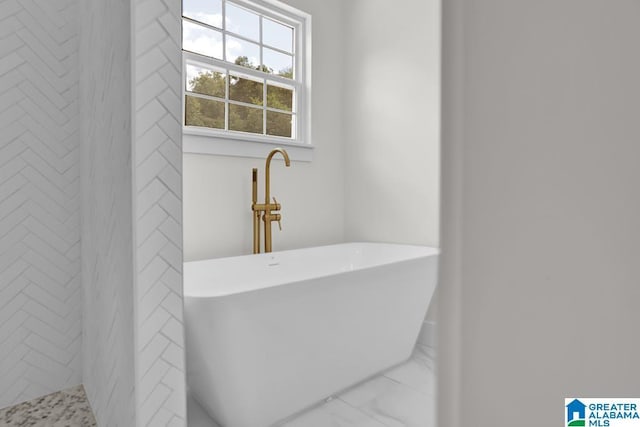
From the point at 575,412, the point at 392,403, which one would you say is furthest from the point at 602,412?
the point at 392,403

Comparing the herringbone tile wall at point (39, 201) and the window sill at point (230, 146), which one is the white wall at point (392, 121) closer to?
the window sill at point (230, 146)

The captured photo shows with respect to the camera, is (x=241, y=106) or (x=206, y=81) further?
(x=241, y=106)

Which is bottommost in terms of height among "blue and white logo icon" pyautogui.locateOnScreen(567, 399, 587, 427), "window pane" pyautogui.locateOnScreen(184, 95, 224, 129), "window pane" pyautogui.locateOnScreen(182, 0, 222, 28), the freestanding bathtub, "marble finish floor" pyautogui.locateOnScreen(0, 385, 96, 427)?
"marble finish floor" pyautogui.locateOnScreen(0, 385, 96, 427)

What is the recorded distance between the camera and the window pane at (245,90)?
2355 mm

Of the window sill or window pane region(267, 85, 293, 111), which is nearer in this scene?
the window sill

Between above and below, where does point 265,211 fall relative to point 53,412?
above

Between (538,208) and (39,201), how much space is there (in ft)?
6.68

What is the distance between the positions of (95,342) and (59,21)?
1480 millimetres

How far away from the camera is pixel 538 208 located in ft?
0.60

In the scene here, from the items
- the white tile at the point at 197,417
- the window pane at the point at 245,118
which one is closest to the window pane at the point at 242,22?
the window pane at the point at 245,118

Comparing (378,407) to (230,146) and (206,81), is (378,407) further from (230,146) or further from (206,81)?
(206,81)

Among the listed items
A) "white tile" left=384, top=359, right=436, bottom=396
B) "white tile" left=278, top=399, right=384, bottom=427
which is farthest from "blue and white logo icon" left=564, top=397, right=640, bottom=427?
"white tile" left=384, top=359, right=436, bottom=396

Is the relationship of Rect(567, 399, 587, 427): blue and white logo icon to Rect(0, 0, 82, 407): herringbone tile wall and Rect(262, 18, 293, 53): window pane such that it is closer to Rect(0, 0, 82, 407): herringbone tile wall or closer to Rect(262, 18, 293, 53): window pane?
Rect(0, 0, 82, 407): herringbone tile wall

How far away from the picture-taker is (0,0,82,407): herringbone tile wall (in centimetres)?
160
